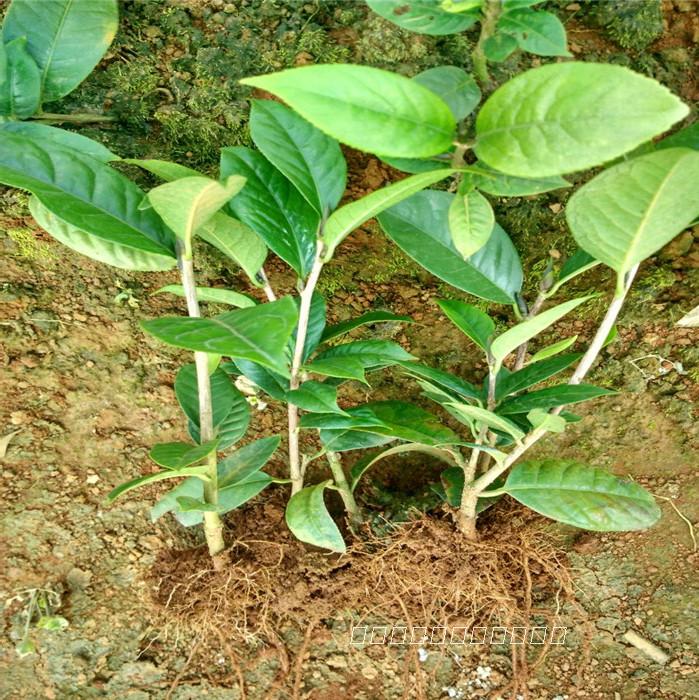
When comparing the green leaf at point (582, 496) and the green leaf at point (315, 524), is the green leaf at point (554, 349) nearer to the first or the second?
the green leaf at point (582, 496)

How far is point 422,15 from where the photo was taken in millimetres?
999

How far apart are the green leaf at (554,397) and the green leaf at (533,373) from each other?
0.02m

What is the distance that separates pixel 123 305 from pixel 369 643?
1011 millimetres

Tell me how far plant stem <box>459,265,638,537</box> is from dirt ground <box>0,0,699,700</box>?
0.13 meters

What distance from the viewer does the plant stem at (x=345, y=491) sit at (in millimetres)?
1352

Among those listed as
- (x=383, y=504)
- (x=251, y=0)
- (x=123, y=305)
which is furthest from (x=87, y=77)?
(x=383, y=504)

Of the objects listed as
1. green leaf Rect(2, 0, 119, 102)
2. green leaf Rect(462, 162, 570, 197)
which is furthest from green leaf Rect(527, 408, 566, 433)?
green leaf Rect(2, 0, 119, 102)

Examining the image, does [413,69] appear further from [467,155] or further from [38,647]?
[38,647]

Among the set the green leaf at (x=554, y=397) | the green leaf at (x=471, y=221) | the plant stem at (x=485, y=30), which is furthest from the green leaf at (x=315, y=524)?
the plant stem at (x=485, y=30)

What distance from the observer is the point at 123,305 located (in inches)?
57.3

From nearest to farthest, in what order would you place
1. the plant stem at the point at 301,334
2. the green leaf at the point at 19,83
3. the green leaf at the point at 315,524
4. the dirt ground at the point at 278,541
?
the plant stem at the point at 301,334 → the green leaf at the point at 19,83 → the green leaf at the point at 315,524 → the dirt ground at the point at 278,541

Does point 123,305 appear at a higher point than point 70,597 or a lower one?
higher

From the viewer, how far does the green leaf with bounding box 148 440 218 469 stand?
105cm

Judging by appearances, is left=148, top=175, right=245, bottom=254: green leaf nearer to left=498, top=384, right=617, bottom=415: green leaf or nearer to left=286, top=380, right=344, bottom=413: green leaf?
left=286, top=380, right=344, bottom=413: green leaf
